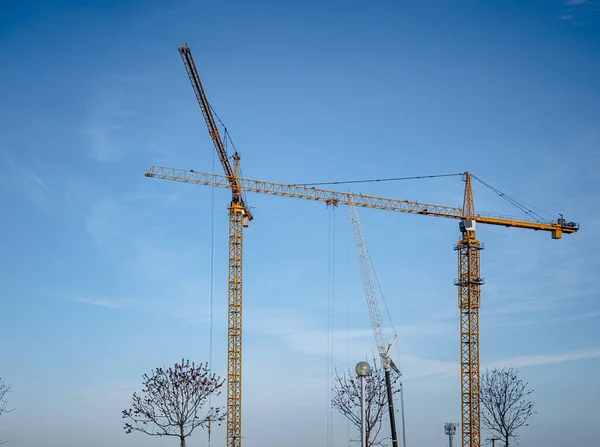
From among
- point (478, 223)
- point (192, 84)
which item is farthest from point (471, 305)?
point (192, 84)

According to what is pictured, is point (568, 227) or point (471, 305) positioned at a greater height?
point (568, 227)

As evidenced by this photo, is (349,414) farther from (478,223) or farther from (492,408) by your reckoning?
(478,223)

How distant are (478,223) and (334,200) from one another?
23711 mm

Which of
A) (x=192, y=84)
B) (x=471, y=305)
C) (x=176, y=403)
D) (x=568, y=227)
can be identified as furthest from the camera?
(x=568, y=227)

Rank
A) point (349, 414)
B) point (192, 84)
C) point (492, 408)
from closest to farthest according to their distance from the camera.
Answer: point (349, 414), point (492, 408), point (192, 84)

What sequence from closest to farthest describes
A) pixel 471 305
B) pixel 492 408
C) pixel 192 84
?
pixel 492 408 → pixel 192 84 → pixel 471 305

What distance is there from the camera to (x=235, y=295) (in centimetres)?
12056

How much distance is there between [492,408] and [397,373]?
478 inches

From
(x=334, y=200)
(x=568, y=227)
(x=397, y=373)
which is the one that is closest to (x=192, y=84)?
(x=334, y=200)

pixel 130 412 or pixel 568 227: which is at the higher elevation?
pixel 568 227

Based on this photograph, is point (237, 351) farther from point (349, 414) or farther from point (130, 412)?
point (130, 412)

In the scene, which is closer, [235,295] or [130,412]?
[130,412]


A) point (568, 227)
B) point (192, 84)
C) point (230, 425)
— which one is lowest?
point (230, 425)

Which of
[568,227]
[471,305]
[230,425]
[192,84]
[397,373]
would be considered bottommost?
[230,425]
